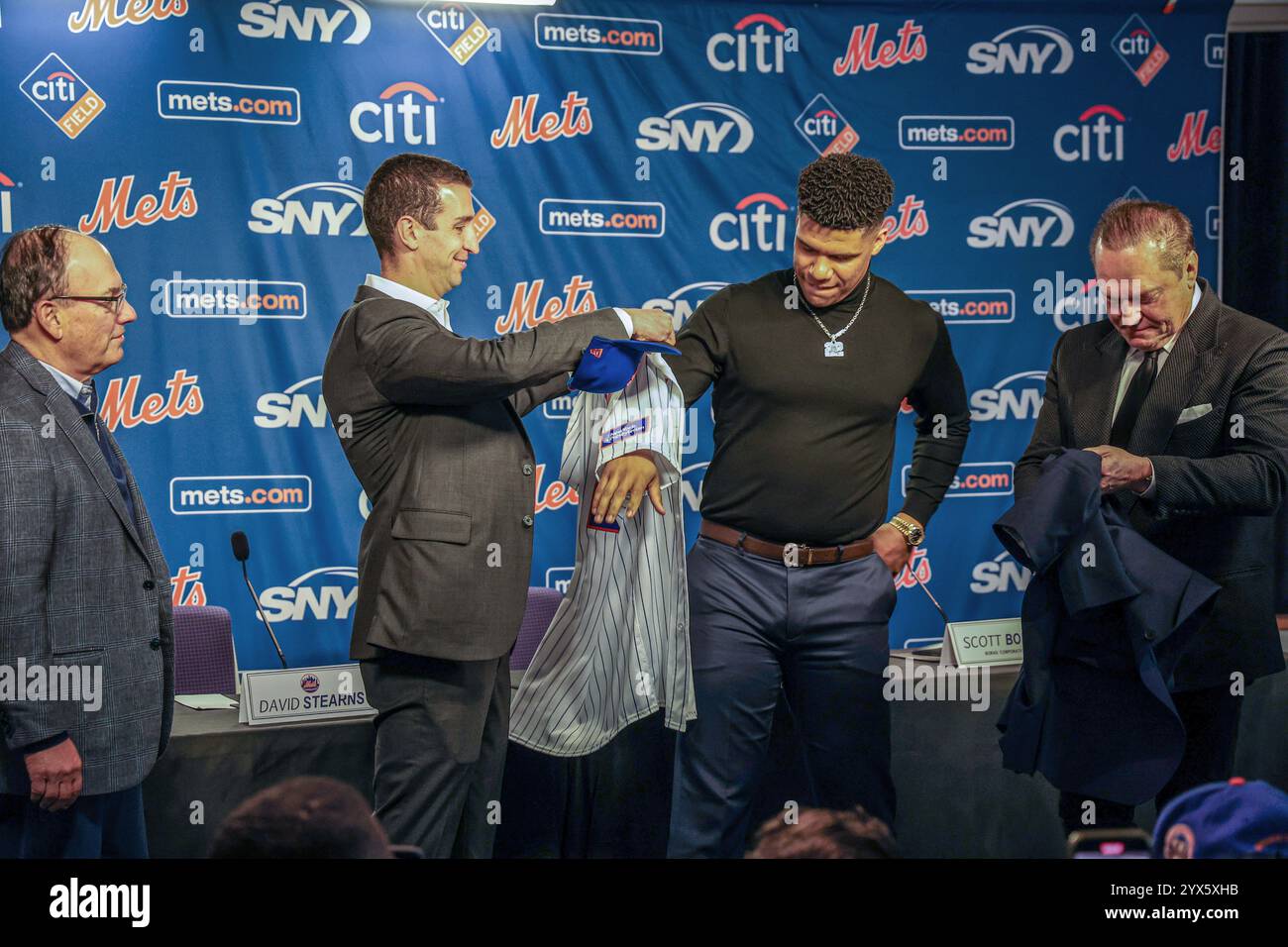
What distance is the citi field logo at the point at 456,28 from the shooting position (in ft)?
14.1

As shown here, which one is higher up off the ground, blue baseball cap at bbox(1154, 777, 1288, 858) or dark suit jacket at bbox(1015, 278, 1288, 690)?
dark suit jacket at bbox(1015, 278, 1288, 690)

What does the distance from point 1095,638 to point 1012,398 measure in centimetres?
233

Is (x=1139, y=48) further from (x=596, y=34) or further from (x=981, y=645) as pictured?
(x=981, y=645)

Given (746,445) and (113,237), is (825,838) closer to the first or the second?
(746,445)

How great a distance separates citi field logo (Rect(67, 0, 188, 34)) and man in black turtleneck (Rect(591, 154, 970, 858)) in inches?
98.6

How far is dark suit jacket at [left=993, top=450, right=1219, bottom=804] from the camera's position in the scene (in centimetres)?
246

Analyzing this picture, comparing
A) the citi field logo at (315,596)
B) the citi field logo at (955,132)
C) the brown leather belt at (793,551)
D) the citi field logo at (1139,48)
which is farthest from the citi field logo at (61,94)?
the citi field logo at (1139,48)

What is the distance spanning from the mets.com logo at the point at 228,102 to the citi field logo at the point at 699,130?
1.25 m

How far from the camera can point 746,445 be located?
2.70m

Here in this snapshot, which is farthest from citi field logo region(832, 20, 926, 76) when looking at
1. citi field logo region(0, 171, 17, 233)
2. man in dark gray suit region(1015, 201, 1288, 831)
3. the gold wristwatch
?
citi field logo region(0, 171, 17, 233)

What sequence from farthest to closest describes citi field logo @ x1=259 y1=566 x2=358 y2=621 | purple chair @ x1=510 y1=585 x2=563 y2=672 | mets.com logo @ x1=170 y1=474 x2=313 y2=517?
1. citi field logo @ x1=259 y1=566 x2=358 y2=621
2. mets.com logo @ x1=170 y1=474 x2=313 y2=517
3. purple chair @ x1=510 y1=585 x2=563 y2=672

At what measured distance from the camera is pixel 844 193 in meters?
2.62

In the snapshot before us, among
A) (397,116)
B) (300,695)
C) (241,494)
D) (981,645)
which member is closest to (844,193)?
(981,645)

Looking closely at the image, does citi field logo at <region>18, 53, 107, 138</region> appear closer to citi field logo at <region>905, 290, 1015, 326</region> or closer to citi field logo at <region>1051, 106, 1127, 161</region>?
citi field logo at <region>905, 290, 1015, 326</region>
